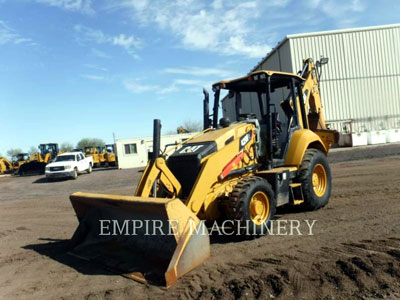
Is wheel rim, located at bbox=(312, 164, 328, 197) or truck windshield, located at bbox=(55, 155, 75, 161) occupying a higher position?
truck windshield, located at bbox=(55, 155, 75, 161)

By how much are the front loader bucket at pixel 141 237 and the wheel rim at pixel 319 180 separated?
355 centimetres

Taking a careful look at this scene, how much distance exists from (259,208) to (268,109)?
1840mm

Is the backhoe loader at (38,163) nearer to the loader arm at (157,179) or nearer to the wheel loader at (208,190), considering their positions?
the wheel loader at (208,190)

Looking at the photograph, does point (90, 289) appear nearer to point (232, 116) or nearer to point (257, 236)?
point (257, 236)

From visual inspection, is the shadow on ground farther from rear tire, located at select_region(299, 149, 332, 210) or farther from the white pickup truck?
the white pickup truck

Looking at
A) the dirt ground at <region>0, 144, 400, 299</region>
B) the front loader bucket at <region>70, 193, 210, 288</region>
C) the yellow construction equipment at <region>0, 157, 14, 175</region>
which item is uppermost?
the yellow construction equipment at <region>0, 157, 14, 175</region>

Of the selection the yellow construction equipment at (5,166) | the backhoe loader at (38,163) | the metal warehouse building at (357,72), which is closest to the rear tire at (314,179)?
the metal warehouse building at (357,72)

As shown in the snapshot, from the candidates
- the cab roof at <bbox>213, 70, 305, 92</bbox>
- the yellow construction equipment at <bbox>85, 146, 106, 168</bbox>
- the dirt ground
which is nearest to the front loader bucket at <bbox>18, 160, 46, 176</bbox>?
the yellow construction equipment at <bbox>85, 146, 106, 168</bbox>

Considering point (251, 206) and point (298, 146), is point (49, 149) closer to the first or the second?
point (298, 146)

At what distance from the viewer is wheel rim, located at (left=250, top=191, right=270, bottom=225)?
18.0 feet

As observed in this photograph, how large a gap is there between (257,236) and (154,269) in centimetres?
182

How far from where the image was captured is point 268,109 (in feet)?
20.7

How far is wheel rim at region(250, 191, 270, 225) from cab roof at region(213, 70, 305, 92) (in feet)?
7.26

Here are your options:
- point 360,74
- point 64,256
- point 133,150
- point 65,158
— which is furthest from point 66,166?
point 360,74
